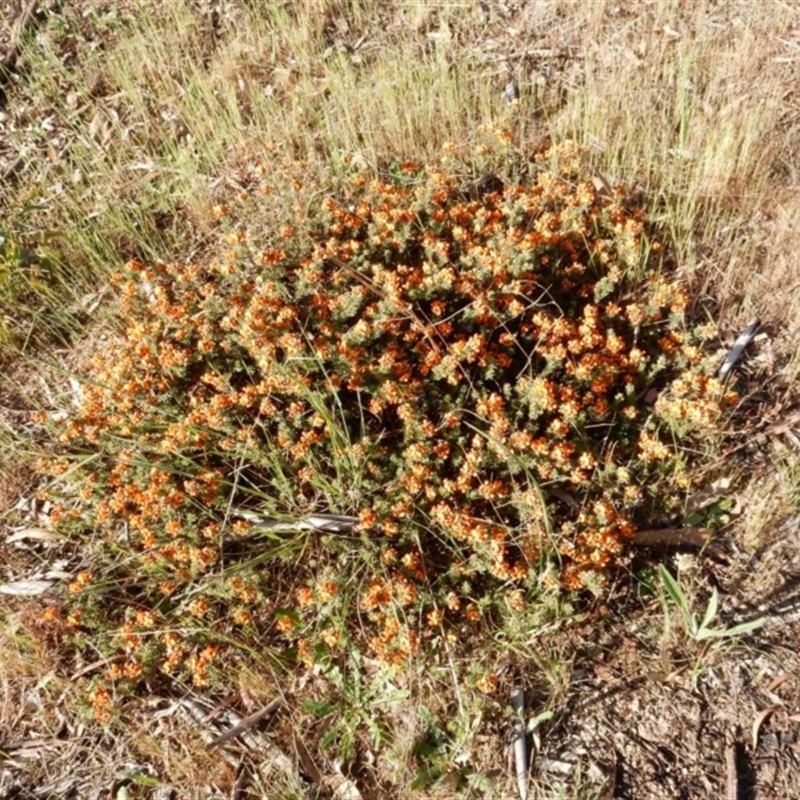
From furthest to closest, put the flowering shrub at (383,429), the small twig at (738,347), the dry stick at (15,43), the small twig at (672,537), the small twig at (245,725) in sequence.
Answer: the dry stick at (15,43)
the small twig at (738,347)
the small twig at (672,537)
the flowering shrub at (383,429)
the small twig at (245,725)

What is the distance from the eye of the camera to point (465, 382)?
3.21 metres

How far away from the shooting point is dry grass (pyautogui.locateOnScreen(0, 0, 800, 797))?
2873 mm

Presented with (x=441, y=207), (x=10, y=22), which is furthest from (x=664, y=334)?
(x=10, y=22)

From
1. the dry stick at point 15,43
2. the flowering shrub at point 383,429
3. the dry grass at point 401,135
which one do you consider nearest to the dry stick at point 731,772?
the dry grass at point 401,135

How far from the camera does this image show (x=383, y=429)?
320 centimetres

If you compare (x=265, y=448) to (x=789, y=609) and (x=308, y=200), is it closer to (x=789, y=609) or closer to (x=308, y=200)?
(x=308, y=200)

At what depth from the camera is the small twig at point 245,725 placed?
8.92 ft

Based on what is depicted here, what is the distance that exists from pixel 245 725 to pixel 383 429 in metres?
1.32

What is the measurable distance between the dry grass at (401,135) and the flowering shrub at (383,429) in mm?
303

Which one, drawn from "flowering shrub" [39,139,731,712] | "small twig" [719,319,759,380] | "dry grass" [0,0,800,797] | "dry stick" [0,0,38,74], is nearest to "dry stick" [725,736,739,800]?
"dry grass" [0,0,800,797]

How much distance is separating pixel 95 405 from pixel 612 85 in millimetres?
3408

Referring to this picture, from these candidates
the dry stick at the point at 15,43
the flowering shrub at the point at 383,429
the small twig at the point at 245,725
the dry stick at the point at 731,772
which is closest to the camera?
the dry stick at the point at 731,772

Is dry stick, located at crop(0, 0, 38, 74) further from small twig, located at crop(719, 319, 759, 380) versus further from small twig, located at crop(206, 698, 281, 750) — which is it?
small twig, located at crop(719, 319, 759, 380)

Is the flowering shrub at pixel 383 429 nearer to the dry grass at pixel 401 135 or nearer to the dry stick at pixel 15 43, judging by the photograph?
the dry grass at pixel 401 135
